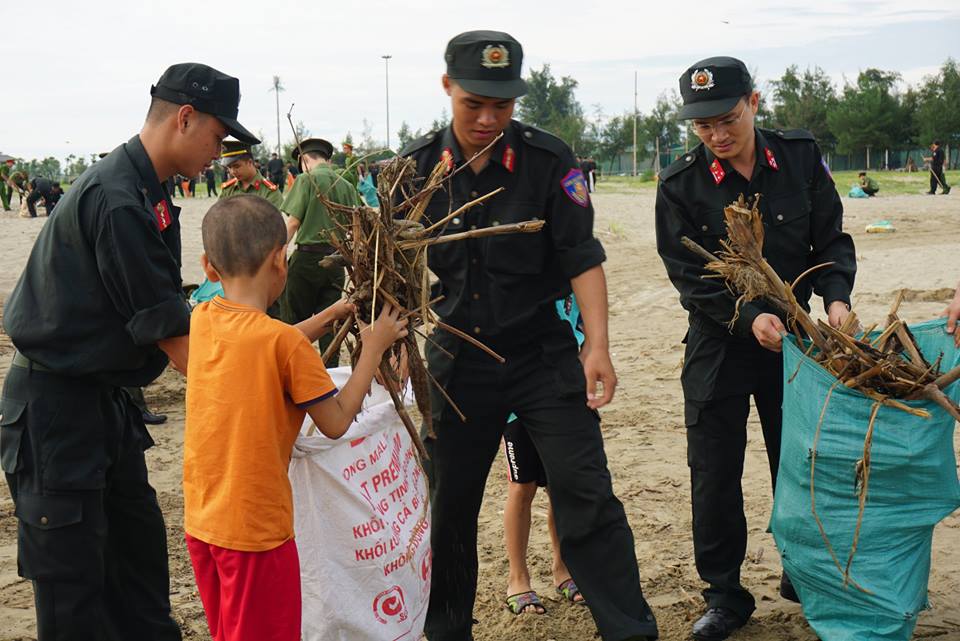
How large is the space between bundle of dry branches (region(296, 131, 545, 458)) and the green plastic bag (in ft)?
3.41

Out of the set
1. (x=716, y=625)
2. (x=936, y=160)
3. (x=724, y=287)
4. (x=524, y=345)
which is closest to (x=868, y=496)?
(x=716, y=625)

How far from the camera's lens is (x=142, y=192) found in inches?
116

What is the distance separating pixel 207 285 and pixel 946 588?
14.2 feet

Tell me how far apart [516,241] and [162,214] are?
1117mm

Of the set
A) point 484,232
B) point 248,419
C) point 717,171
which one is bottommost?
point 248,419

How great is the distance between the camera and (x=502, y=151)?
3.39 metres

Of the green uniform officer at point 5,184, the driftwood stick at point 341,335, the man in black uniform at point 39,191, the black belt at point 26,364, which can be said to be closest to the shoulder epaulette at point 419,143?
the driftwood stick at point 341,335

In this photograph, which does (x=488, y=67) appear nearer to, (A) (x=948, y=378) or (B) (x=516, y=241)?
(B) (x=516, y=241)

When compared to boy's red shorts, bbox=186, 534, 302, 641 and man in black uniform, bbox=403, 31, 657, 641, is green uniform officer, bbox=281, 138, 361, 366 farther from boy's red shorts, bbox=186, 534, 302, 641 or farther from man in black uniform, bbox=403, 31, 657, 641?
boy's red shorts, bbox=186, 534, 302, 641

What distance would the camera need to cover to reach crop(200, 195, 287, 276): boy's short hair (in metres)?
2.68

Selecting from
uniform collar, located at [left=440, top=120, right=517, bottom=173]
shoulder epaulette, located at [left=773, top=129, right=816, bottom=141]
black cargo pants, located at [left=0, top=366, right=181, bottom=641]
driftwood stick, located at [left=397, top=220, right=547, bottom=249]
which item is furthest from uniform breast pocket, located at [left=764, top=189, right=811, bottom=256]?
black cargo pants, located at [left=0, top=366, right=181, bottom=641]

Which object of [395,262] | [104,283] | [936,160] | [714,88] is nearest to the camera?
[104,283]

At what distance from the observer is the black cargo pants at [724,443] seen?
12.2 ft

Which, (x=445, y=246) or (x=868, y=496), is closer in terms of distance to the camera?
(x=868, y=496)
